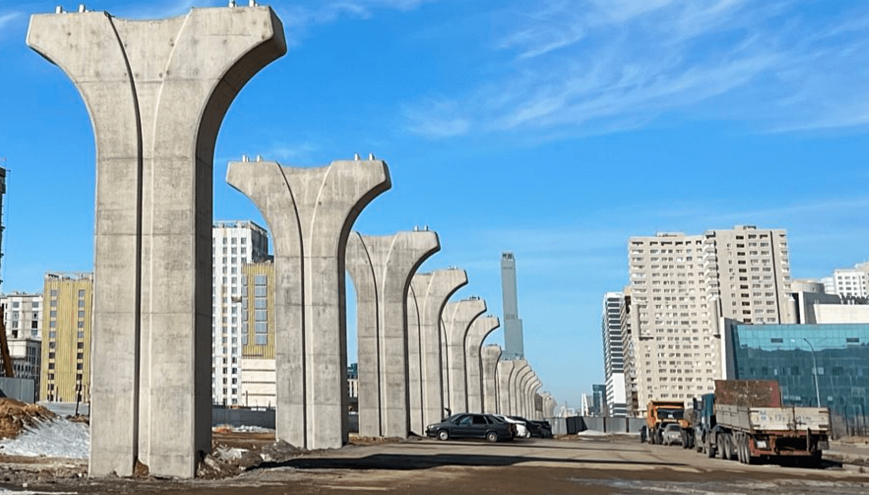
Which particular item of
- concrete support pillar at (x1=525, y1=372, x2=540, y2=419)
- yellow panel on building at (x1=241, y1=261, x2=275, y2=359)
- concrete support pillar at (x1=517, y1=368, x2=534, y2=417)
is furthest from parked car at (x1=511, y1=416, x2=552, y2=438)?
yellow panel on building at (x1=241, y1=261, x2=275, y2=359)

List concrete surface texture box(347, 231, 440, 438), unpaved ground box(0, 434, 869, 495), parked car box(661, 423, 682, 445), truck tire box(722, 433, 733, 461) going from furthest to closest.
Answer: parked car box(661, 423, 682, 445) → concrete surface texture box(347, 231, 440, 438) → truck tire box(722, 433, 733, 461) → unpaved ground box(0, 434, 869, 495)

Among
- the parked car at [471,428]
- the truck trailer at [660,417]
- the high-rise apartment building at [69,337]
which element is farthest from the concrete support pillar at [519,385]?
the high-rise apartment building at [69,337]

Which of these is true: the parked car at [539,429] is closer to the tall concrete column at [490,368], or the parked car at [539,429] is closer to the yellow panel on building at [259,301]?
the tall concrete column at [490,368]

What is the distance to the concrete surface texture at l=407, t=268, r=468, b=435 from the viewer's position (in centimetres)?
4950

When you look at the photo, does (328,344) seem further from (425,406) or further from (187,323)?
(425,406)

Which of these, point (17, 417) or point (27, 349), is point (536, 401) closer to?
point (27, 349)

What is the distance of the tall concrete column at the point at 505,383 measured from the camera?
327 feet

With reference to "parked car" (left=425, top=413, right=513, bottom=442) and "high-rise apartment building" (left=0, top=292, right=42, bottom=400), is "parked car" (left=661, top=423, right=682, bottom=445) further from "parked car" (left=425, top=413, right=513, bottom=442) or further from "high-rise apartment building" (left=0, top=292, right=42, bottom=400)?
"high-rise apartment building" (left=0, top=292, right=42, bottom=400)

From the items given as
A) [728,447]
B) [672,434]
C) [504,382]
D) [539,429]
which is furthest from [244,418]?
[504,382]

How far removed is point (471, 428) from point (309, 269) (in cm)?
1536

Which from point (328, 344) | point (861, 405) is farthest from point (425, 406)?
point (861, 405)

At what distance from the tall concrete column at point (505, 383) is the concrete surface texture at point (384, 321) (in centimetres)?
5860

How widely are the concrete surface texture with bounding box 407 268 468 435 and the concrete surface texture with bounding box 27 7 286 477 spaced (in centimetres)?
3208

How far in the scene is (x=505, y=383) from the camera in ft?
331
